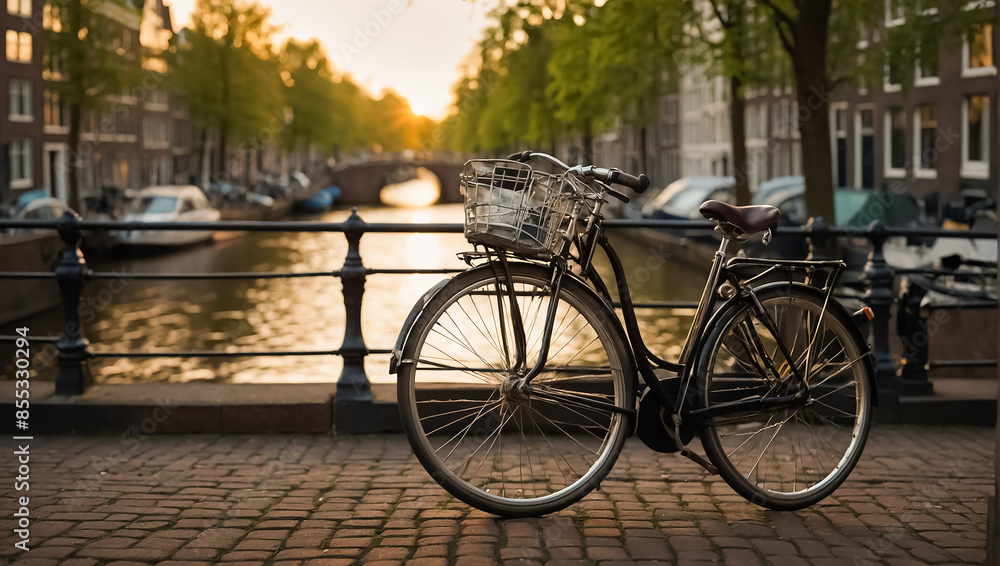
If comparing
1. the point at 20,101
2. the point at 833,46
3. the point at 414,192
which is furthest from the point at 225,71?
the point at 414,192

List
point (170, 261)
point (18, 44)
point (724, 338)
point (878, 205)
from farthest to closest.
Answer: point (18, 44)
point (170, 261)
point (878, 205)
point (724, 338)

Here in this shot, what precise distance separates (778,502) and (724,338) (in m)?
0.60

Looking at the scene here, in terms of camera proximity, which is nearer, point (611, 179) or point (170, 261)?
point (611, 179)

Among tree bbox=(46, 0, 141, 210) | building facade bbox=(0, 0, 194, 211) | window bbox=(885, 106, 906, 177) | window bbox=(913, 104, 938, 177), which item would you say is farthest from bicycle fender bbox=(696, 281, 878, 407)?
window bbox=(885, 106, 906, 177)

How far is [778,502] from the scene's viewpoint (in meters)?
3.97

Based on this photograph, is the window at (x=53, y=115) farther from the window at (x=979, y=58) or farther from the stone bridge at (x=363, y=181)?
the stone bridge at (x=363, y=181)

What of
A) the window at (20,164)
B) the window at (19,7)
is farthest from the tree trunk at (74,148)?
the window at (19,7)

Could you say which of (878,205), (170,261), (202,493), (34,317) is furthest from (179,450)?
(170,261)

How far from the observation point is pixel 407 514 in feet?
13.0

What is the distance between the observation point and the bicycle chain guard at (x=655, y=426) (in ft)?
12.9

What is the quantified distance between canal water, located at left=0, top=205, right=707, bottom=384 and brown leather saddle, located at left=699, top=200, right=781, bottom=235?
6.95 m

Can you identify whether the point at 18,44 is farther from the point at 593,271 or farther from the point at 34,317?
the point at 593,271

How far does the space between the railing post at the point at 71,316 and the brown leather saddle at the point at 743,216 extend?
10.4 feet

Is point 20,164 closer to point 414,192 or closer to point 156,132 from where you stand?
point 156,132
